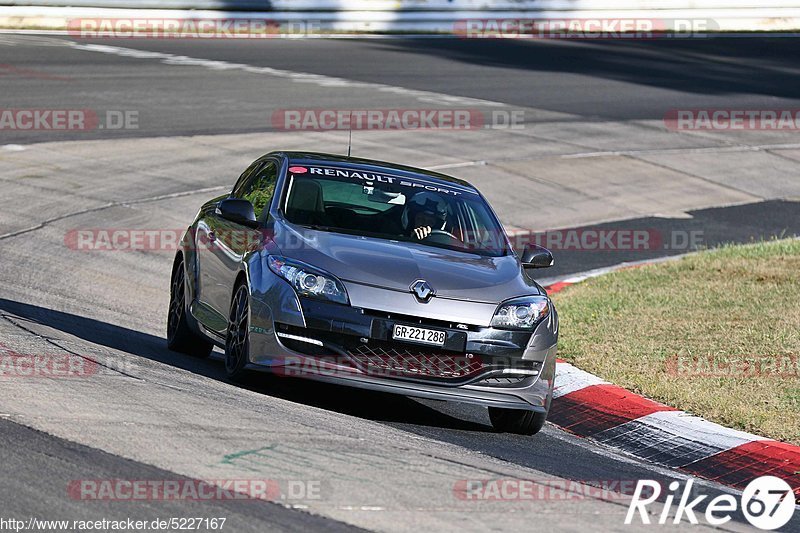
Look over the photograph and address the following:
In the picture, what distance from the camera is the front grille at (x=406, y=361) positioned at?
7.96m

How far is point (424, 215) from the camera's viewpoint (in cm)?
931

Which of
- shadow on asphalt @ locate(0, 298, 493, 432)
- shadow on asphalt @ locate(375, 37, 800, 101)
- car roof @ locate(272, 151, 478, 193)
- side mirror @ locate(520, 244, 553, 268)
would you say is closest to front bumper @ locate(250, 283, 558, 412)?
shadow on asphalt @ locate(0, 298, 493, 432)

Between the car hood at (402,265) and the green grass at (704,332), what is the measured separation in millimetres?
1599

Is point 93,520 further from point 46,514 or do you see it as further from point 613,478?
point 613,478

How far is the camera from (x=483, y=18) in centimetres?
3541

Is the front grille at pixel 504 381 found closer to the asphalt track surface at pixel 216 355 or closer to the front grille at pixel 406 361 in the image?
the front grille at pixel 406 361

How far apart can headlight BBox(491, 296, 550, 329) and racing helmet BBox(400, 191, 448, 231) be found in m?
1.09

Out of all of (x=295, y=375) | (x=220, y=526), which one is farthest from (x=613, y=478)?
(x=220, y=526)

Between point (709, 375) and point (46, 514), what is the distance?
19.2ft

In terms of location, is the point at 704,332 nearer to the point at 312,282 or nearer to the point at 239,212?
the point at 239,212

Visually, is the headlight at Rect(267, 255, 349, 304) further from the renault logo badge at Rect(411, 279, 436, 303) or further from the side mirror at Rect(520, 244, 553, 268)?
the side mirror at Rect(520, 244, 553, 268)

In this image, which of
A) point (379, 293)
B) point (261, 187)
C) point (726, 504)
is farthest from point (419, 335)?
point (261, 187)

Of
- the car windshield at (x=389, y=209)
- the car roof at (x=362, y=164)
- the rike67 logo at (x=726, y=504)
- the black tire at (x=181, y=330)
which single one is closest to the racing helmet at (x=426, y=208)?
the car windshield at (x=389, y=209)

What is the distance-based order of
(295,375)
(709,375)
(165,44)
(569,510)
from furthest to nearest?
(165,44) → (709,375) → (295,375) → (569,510)
